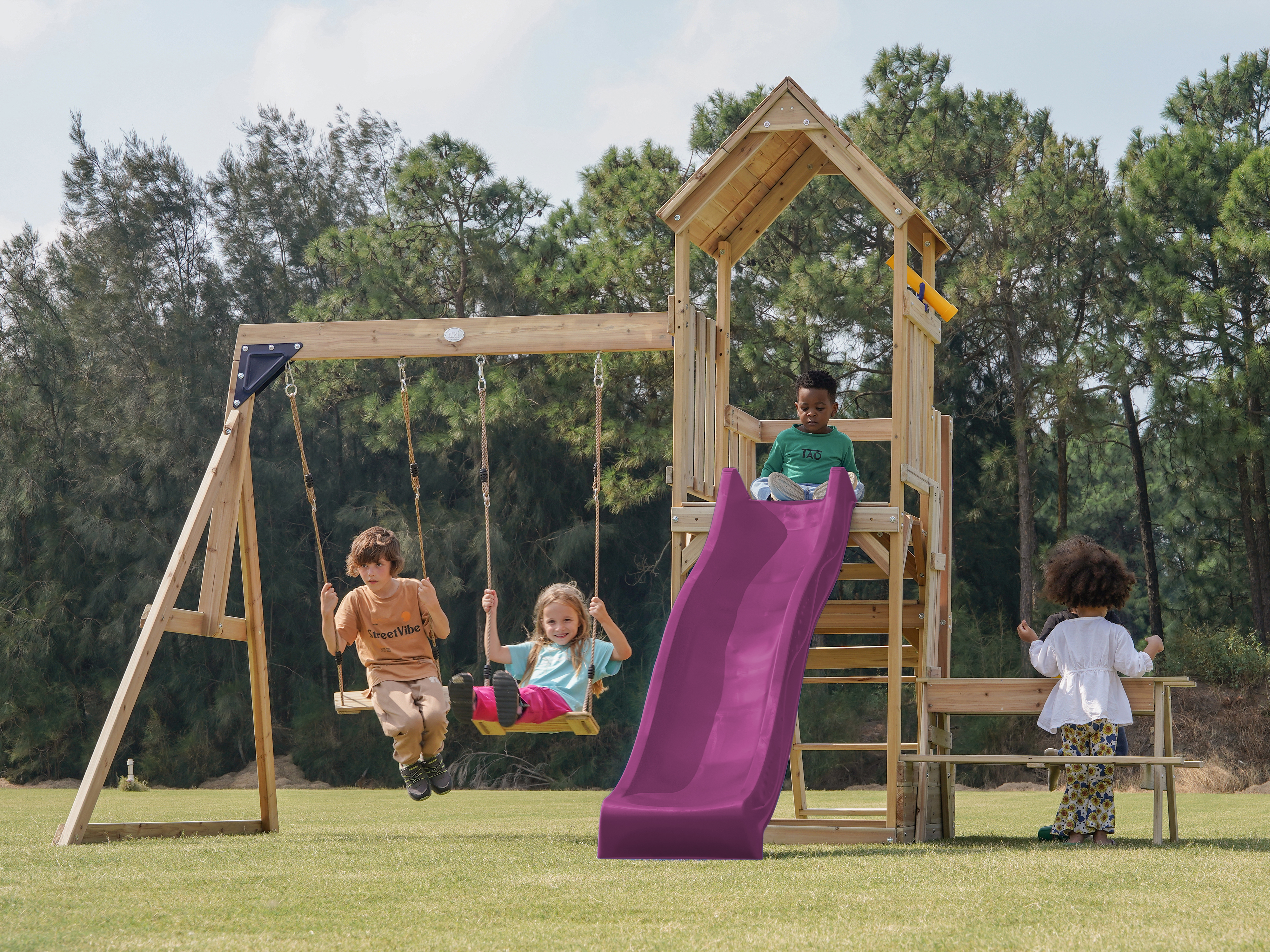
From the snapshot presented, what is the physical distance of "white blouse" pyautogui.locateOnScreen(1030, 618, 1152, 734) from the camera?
5.53m

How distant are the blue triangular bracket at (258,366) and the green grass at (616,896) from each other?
7.86 ft

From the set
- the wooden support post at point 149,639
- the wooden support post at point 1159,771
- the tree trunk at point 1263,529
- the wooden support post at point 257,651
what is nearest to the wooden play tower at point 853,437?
the wooden support post at point 1159,771

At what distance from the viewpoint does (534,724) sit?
6.23 metres

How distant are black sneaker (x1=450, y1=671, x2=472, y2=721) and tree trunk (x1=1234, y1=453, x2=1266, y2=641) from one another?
14689 mm

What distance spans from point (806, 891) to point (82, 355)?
2220 centimetres

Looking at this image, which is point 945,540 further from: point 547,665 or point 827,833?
point 547,665

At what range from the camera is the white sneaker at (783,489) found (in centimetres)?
653

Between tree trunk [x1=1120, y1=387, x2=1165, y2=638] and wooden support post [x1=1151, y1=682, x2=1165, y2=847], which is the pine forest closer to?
tree trunk [x1=1120, y1=387, x2=1165, y2=638]

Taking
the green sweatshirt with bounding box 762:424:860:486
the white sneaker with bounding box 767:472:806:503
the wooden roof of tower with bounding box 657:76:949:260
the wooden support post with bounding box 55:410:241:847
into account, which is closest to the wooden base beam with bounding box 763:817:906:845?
the white sneaker with bounding box 767:472:806:503

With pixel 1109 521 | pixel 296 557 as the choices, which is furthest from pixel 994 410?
pixel 296 557

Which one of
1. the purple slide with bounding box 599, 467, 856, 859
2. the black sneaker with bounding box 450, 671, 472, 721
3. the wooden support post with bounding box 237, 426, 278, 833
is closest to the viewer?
the purple slide with bounding box 599, 467, 856, 859

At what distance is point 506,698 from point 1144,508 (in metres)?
15.3

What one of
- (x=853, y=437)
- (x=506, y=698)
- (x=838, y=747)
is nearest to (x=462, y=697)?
(x=506, y=698)

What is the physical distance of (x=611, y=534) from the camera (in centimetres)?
2056
